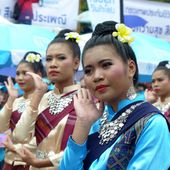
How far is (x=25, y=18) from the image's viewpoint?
12797 mm

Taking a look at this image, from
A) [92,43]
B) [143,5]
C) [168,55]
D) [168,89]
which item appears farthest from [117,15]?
[92,43]

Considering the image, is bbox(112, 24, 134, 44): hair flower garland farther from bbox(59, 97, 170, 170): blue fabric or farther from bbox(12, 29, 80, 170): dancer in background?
bbox(12, 29, 80, 170): dancer in background

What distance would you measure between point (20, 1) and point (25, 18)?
0.47m

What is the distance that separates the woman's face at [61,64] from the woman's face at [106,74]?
1440mm

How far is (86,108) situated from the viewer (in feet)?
9.52

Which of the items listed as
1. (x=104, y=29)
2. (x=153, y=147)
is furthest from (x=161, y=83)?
(x=153, y=147)

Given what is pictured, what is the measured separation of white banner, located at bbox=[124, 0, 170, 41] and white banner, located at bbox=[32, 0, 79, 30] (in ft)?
3.41

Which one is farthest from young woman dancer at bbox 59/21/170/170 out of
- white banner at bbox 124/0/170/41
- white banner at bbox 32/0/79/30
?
white banner at bbox 32/0/79/30

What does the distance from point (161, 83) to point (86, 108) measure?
120 inches

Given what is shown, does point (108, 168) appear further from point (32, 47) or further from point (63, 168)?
point (32, 47)

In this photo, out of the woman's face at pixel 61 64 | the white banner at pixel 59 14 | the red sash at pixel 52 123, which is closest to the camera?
the red sash at pixel 52 123

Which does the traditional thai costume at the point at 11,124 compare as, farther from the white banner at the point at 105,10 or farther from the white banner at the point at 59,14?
the white banner at the point at 59,14

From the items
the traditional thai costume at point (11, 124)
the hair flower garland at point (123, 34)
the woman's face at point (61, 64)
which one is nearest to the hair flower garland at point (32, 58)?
the traditional thai costume at point (11, 124)

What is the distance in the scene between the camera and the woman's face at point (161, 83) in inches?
227
